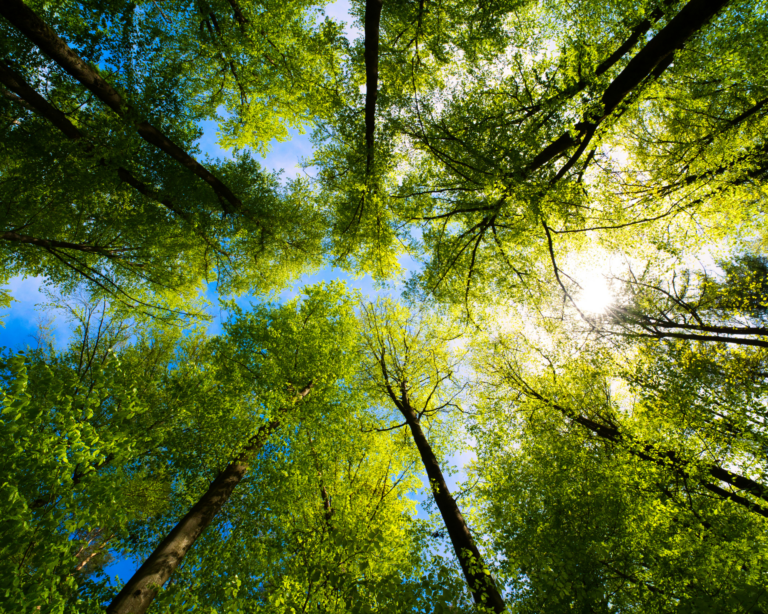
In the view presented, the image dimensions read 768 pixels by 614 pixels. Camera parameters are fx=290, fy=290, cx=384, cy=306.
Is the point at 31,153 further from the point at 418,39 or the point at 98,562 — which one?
the point at 98,562

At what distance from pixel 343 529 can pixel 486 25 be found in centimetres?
1173

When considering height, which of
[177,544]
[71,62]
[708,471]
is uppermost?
[71,62]

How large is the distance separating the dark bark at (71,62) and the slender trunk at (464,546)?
10553mm

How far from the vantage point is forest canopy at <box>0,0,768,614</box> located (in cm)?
548

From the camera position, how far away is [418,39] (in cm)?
666

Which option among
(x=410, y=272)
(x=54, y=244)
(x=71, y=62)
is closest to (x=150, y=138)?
(x=71, y=62)

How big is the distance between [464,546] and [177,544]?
5.40 meters

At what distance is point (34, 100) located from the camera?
627cm

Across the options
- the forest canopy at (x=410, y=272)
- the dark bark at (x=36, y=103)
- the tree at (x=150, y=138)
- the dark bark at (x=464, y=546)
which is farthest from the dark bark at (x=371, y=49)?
the dark bark at (x=464, y=546)

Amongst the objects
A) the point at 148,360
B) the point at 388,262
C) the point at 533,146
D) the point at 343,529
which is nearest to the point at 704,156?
the point at 533,146

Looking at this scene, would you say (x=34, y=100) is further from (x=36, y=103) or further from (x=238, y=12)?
(x=238, y=12)

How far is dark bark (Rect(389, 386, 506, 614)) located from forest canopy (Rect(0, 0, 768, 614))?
6cm

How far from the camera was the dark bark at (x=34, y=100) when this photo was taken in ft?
19.5

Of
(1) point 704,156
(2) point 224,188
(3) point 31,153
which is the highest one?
(2) point 224,188
